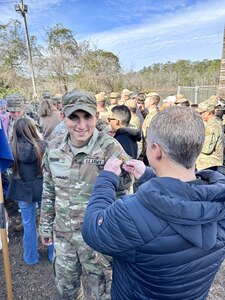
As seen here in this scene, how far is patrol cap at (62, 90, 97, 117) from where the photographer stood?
173cm

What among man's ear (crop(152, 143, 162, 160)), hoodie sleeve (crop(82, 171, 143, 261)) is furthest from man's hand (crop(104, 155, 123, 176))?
man's ear (crop(152, 143, 162, 160))

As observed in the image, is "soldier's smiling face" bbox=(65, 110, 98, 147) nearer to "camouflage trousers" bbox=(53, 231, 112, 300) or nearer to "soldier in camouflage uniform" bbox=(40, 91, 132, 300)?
"soldier in camouflage uniform" bbox=(40, 91, 132, 300)

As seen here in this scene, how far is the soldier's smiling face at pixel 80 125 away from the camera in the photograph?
1.77 m

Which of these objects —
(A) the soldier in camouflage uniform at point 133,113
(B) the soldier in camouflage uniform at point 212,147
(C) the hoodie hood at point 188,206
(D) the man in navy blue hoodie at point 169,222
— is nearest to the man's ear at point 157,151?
(D) the man in navy blue hoodie at point 169,222

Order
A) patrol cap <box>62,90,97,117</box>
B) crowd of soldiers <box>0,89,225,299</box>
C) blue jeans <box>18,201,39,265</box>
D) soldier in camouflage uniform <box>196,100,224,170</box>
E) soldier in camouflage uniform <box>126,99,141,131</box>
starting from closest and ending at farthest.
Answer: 1. patrol cap <box>62,90,97,117</box>
2. blue jeans <box>18,201,39,265</box>
3. crowd of soldiers <box>0,89,225,299</box>
4. soldier in camouflage uniform <box>196,100,224,170</box>
5. soldier in camouflage uniform <box>126,99,141,131</box>

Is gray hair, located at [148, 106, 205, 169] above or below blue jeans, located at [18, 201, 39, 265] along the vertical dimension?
above

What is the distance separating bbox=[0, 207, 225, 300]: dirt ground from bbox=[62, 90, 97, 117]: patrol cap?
2074 millimetres

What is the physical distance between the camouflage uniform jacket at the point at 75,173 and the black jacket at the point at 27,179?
1041 millimetres

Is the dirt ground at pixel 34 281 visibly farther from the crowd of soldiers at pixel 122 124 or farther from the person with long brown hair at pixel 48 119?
the person with long brown hair at pixel 48 119

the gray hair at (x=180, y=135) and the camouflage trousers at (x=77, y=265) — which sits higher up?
the gray hair at (x=180, y=135)

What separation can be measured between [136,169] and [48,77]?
18.6 m

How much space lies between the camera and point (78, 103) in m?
1.74

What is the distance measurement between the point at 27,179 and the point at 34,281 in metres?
1.20

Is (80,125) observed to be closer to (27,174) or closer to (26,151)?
(26,151)
